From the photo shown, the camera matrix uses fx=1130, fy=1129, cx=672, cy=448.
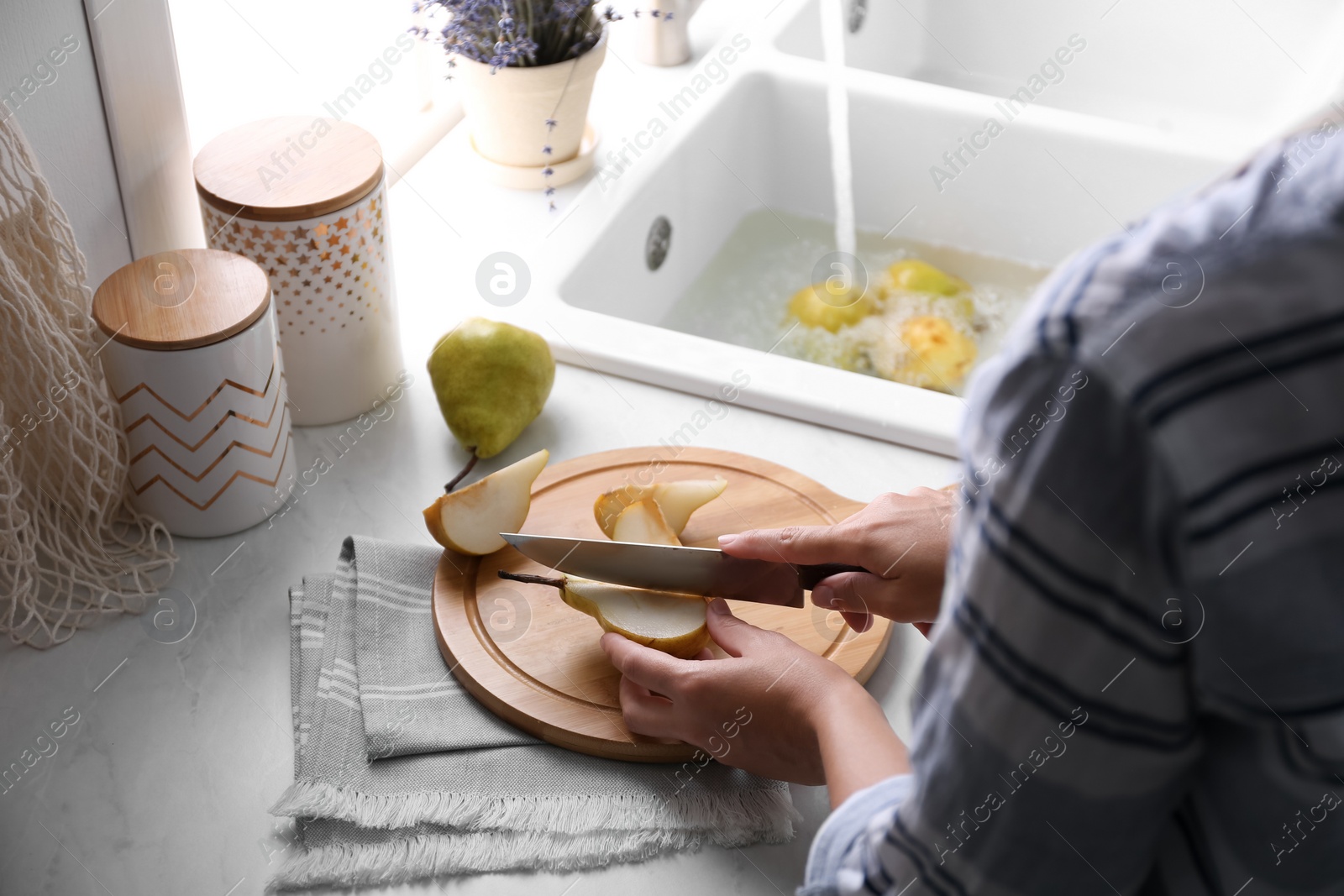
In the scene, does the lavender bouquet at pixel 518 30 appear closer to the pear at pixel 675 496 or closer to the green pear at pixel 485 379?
the green pear at pixel 485 379

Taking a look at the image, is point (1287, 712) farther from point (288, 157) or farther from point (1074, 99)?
point (1074, 99)

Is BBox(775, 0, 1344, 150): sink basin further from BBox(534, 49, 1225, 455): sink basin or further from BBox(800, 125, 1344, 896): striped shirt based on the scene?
BBox(800, 125, 1344, 896): striped shirt

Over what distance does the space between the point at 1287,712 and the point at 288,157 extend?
2.55 feet

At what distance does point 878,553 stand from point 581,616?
200 mm

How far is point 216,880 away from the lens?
62cm

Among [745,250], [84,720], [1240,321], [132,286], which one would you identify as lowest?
[745,250]

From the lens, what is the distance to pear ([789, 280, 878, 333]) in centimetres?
134

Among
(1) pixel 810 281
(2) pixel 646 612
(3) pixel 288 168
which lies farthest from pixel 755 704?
(1) pixel 810 281

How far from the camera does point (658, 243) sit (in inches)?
49.5

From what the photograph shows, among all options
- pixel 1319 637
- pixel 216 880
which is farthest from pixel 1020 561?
pixel 216 880

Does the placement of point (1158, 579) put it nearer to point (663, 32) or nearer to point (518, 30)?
point (518, 30)

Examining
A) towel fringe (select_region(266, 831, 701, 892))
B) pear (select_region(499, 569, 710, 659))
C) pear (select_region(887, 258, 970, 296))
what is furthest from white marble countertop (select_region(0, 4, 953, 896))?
pear (select_region(887, 258, 970, 296))

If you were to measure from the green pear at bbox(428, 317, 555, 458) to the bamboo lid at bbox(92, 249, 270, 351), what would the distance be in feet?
0.54

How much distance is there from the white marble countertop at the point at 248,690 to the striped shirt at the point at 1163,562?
13.1 inches
